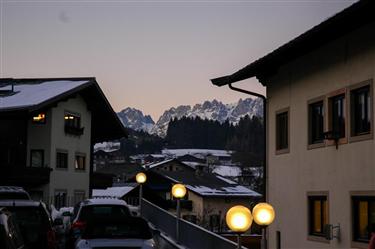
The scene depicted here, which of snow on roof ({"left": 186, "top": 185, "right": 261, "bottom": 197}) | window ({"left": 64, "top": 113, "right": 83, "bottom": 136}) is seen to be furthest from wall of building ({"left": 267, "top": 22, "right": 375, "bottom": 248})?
snow on roof ({"left": 186, "top": 185, "right": 261, "bottom": 197})

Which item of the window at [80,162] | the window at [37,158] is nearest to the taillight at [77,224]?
the window at [37,158]

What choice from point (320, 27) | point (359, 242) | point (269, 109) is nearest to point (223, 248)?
point (359, 242)

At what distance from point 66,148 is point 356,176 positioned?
30.0 m

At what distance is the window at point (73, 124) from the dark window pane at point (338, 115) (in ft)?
92.4

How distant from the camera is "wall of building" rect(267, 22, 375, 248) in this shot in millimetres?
15469

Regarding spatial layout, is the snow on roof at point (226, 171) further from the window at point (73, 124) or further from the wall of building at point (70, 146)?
the window at point (73, 124)

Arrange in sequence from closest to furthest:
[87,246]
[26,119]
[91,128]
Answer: [87,246], [26,119], [91,128]

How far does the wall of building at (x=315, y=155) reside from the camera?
15469mm

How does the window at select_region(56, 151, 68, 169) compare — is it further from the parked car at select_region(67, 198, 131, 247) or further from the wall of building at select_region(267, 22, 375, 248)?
the wall of building at select_region(267, 22, 375, 248)

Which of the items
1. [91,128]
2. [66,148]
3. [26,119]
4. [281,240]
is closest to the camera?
[281,240]

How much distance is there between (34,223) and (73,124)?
106ft

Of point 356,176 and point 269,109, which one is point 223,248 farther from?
point 269,109

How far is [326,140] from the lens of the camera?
57.5ft

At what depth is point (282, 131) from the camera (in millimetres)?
20953
